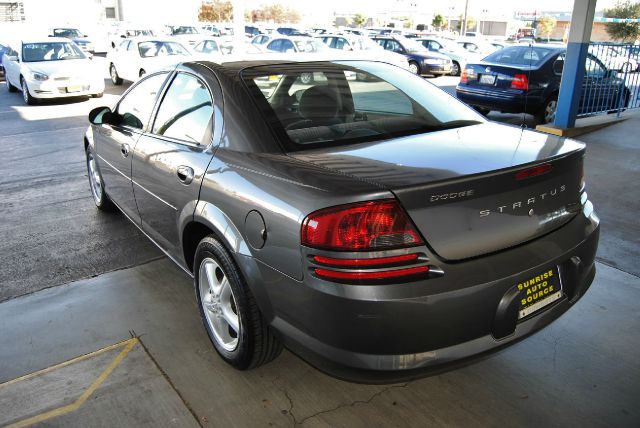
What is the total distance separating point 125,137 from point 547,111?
330 inches

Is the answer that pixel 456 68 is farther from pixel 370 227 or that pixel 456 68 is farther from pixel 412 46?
pixel 370 227

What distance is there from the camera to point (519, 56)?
10.3 m

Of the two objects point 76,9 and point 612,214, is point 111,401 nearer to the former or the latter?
point 612,214

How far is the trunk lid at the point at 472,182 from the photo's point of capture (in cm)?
214

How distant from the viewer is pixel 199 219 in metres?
2.88

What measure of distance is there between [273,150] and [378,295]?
95cm

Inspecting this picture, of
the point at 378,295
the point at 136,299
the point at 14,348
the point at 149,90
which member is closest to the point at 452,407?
the point at 378,295

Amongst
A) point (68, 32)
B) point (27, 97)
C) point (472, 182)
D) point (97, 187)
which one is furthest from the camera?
point (68, 32)

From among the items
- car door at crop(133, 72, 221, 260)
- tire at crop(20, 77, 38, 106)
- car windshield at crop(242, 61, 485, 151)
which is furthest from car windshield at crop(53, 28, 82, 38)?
car windshield at crop(242, 61, 485, 151)

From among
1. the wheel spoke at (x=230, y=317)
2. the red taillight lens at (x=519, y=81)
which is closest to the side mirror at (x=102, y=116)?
the wheel spoke at (x=230, y=317)

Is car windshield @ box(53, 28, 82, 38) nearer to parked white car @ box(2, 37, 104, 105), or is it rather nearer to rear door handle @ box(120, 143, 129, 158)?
parked white car @ box(2, 37, 104, 105)

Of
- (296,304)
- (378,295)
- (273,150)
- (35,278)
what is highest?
(273,150)

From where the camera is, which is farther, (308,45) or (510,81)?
(308,45)

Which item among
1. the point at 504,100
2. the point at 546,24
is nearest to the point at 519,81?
the point at 504,100
